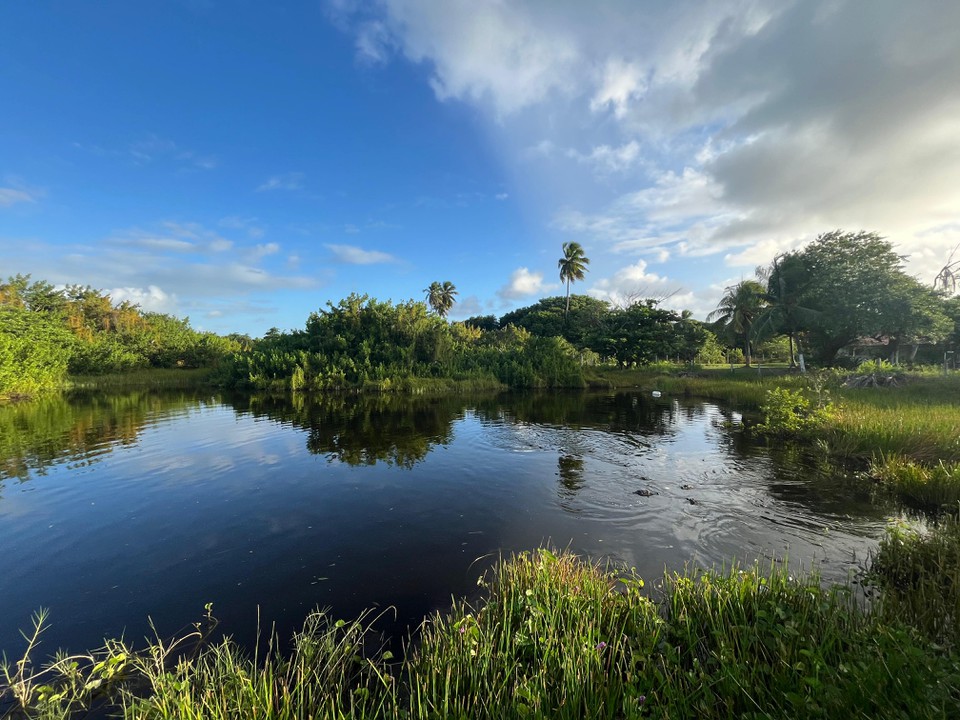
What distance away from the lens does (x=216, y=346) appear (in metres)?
59.0

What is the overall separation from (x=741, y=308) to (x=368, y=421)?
38.7 m

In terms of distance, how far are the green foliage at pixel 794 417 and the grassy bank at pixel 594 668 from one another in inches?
525

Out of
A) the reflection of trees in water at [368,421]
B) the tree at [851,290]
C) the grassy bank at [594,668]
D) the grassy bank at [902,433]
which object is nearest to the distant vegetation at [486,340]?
the tree at [851,290]

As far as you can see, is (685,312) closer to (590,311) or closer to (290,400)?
(590,311)

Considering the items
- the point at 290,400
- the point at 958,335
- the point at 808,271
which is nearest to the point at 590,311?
the point at 808,271

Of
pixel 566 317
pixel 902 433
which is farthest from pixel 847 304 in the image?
pixel 566 317

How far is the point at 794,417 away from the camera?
14984 mm

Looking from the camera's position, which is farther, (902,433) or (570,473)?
(570,473)

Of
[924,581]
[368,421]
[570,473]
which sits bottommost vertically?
[570,473]

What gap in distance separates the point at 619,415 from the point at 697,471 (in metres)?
11.3

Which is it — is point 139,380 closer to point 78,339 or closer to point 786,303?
point 78,339

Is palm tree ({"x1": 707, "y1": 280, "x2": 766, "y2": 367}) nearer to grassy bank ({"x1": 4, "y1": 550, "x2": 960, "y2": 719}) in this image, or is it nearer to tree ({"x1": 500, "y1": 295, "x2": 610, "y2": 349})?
tree ({"x1": 500, "y1": 295, "x2": 610, "y2": 349})

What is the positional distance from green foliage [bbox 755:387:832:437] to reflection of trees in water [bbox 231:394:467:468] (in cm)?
1348

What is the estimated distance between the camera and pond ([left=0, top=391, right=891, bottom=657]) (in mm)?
6008
